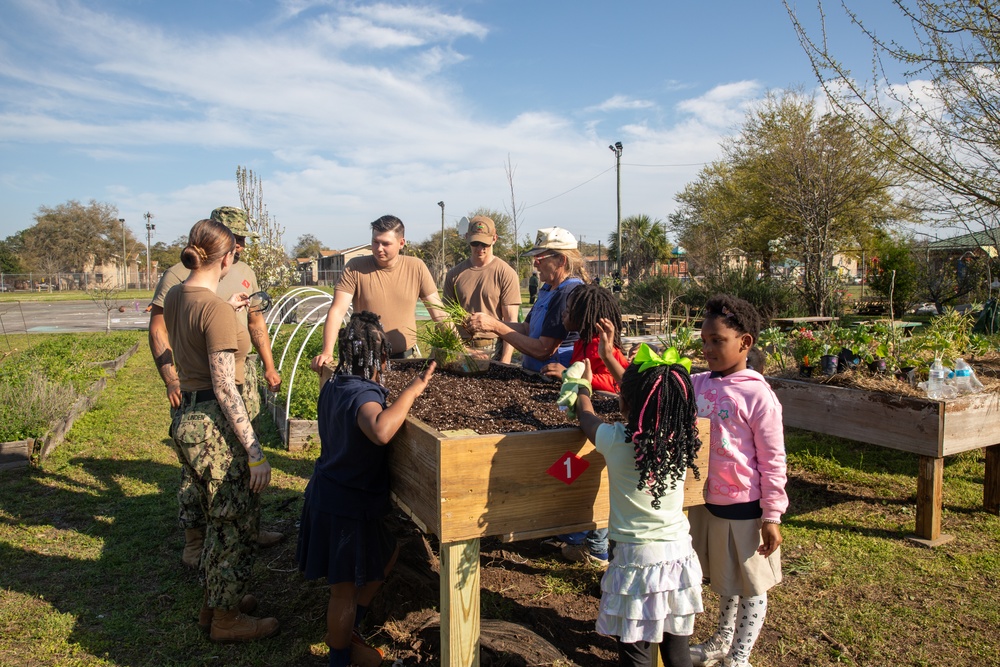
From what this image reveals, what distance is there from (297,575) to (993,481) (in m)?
4.63

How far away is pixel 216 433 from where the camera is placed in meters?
2.94

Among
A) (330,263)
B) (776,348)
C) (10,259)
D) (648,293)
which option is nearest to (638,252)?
(648,293)

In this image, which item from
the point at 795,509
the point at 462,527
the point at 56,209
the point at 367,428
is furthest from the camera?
the point at 56,209

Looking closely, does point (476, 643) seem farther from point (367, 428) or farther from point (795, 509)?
point (795, 509)

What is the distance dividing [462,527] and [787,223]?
793 inches

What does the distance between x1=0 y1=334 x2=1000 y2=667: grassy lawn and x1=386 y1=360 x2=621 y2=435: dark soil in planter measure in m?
1.13

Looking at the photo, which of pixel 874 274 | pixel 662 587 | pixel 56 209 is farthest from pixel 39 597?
pixel 56 209

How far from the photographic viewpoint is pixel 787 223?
1966 cm

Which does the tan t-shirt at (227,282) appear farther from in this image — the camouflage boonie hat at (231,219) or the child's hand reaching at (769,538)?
the child's hand reaching at (769,538)

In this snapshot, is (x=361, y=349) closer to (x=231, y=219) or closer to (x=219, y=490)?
(x=219, y=490)

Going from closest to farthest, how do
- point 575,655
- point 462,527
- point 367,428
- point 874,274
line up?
point 462,527
point 367,428
point 575,655
point 874,274

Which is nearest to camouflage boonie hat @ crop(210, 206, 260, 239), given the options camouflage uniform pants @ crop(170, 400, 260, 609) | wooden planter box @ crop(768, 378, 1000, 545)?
camouflage uniform pants @ crop(170, 400, 260, 609)

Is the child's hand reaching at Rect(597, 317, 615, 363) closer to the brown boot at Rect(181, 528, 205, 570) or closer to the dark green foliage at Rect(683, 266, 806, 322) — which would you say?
the brown boot at Rect(181, 528, 205, 570)

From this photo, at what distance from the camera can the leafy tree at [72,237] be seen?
5772 centimetres
